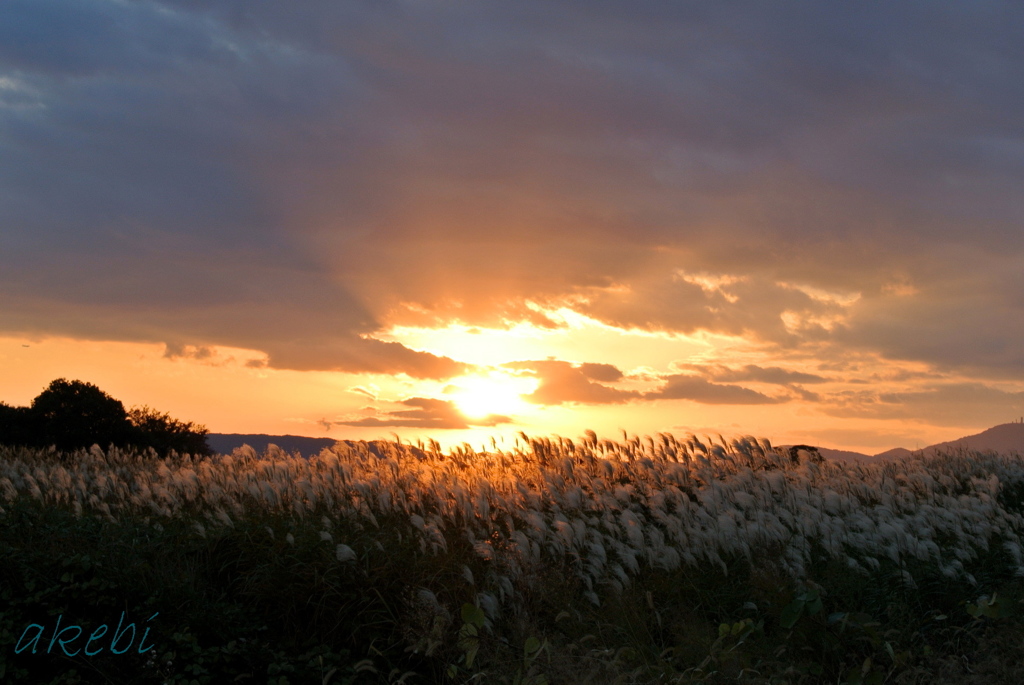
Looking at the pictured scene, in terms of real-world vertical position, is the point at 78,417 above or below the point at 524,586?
above

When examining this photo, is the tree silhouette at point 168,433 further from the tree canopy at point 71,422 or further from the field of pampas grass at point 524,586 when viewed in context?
the field of pampas grass at point 524,586

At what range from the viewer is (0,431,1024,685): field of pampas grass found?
672 centimetres

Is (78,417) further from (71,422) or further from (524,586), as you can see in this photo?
(524,586)

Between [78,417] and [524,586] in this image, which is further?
[78,417]

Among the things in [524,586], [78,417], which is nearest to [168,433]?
[78,417]

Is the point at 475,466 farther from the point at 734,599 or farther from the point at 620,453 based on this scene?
the point at 734,599

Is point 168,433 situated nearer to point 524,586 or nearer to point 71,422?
point 71,422

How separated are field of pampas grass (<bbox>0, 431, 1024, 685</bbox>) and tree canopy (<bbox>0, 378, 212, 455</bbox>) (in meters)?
13.6

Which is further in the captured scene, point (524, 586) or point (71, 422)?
point (71, 422)

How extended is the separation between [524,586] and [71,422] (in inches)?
784

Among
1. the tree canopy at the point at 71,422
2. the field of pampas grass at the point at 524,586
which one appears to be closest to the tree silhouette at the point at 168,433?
the tree canopy at the point at 71,422

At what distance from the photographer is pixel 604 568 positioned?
804 cm

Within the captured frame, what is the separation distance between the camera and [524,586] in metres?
7.66

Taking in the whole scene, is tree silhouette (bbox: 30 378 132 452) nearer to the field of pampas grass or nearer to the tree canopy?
the tree canopy
